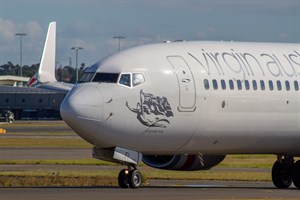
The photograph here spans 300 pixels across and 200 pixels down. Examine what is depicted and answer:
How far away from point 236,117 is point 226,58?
1835 mm

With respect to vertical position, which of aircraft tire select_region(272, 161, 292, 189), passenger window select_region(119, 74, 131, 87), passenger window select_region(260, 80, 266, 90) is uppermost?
passenger window select_region(119, 74, 131, 87)

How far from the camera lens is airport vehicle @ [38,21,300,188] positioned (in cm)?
3294

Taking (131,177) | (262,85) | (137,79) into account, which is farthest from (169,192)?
(262,85)

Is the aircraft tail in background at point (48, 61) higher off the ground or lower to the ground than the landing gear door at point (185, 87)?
lower

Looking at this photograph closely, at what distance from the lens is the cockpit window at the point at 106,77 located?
1314 inches

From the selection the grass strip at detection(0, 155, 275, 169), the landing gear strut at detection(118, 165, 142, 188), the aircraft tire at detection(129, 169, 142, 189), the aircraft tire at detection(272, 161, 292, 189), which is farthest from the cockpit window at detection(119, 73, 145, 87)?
the grass strip at detection(0, 155, 275, 169)

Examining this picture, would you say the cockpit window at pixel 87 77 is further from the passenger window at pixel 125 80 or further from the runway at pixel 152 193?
the runway at pixel 152 193

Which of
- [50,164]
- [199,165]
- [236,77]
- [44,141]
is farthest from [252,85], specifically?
[44,141]

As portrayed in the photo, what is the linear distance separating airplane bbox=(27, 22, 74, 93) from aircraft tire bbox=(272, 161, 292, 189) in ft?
204

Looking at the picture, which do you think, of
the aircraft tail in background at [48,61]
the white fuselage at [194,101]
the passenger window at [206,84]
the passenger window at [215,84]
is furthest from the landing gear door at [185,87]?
the aircraft tail in background at [48,61]

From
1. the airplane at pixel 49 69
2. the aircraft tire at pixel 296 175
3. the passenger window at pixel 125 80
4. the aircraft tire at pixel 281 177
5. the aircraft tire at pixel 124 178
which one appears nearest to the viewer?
the passenger window at pixel 125 80

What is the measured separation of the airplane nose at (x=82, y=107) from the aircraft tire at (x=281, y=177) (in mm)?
7738

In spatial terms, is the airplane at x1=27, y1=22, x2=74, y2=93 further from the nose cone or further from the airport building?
the nose cone

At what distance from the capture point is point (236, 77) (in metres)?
35.2
